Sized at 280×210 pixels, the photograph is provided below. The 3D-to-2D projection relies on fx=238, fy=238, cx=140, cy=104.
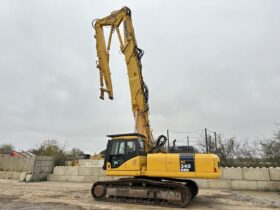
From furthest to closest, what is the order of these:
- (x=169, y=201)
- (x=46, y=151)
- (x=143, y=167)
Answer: (x=46, y=151) → (x=143, y=167) → (x=169, y=201)

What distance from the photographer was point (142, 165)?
8102 millimetres

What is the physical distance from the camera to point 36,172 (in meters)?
15.2

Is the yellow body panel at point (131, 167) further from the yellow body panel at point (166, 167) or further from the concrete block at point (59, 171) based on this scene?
the concrete block at point (59, 171)

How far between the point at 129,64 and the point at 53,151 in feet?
40.6

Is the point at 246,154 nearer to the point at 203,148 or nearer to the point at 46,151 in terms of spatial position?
the point at 203,148

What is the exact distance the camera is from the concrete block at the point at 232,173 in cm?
1134

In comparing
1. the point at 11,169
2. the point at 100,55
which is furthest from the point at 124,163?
the point at 11,169

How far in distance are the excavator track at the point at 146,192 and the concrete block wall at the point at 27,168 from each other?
827 cm

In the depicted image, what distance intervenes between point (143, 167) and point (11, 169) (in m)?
13.6

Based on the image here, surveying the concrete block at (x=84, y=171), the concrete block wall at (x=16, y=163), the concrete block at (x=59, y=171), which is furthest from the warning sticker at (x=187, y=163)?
the concrete block wall at (x=16, y=163)

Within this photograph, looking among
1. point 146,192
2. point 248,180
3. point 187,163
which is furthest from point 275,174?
point 146,192

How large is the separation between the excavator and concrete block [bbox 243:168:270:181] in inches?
148

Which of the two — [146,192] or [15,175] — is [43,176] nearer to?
[15,175]

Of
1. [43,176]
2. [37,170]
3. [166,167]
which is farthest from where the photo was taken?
[43,176]
